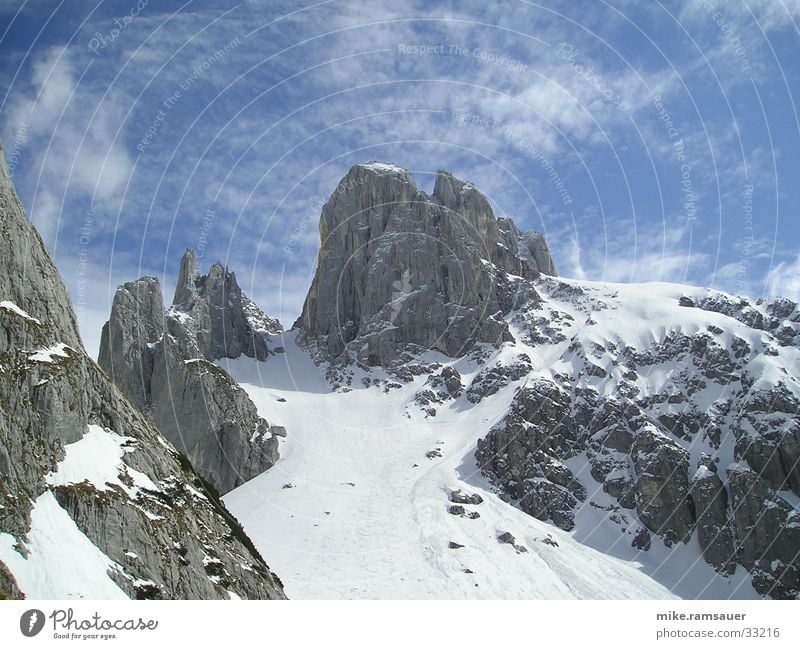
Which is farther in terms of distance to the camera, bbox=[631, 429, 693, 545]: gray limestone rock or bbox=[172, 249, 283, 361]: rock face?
bbox=[172, 249, 283, 361]: rock face

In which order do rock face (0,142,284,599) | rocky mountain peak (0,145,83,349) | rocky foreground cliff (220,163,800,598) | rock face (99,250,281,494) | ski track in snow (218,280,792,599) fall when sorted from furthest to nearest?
rock face (99,250,281,494) → rocky foreground cliff (220,163,800,598) → ski track in snow (218,280,792,599) → rocky mountain peak (0,145,83,349) → rock face (0,142,284,599)

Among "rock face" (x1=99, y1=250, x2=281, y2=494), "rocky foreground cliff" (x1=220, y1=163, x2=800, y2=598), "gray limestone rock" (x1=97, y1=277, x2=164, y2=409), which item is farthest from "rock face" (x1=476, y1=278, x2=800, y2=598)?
"gray limestone rock" (x1=97, y1=277, x2=164, y2=409)

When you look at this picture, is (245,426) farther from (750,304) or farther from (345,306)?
(750,304)

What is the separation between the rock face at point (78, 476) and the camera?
39.7 m

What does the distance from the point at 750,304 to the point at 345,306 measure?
109302 millimetres

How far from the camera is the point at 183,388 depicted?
133 metres

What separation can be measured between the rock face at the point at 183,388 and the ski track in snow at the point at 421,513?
6.38m

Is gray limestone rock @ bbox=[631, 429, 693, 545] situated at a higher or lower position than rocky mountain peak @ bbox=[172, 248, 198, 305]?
lower

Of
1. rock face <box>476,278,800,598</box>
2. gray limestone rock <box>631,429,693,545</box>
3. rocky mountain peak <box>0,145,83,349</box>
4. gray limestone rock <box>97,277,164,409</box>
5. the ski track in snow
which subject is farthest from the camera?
gray limestone rock <box>97,277,164,409</box>

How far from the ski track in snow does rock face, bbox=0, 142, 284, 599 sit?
1301 inches

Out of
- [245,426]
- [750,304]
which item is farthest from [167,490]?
[750,304]

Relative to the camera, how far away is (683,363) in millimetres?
148375

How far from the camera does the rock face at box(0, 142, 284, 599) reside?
39.7 meters

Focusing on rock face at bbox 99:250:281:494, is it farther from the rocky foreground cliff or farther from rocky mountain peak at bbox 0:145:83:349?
rocky mountain peak at bbox 0:145:83:349
